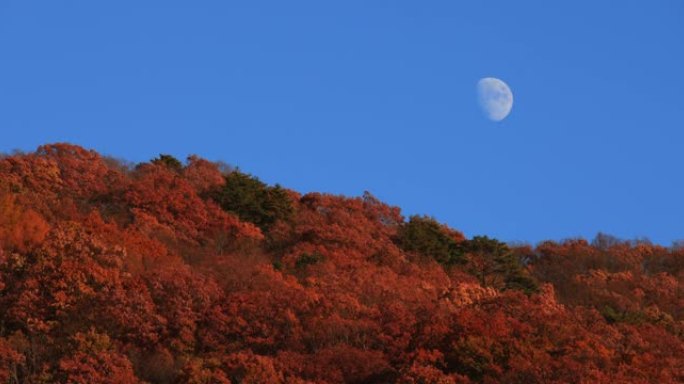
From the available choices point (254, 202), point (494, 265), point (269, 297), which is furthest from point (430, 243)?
point (269, 297)

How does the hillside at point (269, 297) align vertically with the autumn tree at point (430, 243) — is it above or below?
below

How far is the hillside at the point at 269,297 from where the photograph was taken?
1497 inches

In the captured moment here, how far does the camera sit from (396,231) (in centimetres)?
6888

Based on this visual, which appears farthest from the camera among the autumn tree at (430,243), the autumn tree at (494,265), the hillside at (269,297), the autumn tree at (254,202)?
the autumn tree at (254,202)

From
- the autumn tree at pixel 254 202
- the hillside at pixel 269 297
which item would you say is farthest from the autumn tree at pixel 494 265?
the autumn tree at pixel 254 202

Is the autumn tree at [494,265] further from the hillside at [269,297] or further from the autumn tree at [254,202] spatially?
the autumn tree at [254,202]

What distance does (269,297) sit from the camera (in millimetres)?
43938

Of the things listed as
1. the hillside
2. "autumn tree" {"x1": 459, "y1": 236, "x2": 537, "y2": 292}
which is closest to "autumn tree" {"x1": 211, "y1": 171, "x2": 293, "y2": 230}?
the hillside

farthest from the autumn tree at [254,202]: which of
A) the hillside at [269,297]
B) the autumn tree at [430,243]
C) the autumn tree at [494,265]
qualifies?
the autumn tree at [494,265]

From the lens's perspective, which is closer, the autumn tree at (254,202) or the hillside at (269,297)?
the hillside at (269,297)

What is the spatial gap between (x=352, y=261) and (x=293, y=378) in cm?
1968

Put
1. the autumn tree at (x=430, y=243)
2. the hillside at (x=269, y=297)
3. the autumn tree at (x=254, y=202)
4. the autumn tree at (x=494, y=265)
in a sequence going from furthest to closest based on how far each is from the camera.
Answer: the autumn tree at (x=254, y=202), the autumn tree at (x=430, y=243), the autumn tree at (x=494, y=265), the hillside at (x=269, y=297)

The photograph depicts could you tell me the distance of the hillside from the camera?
38031 mm

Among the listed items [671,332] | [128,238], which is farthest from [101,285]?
[671,332]
